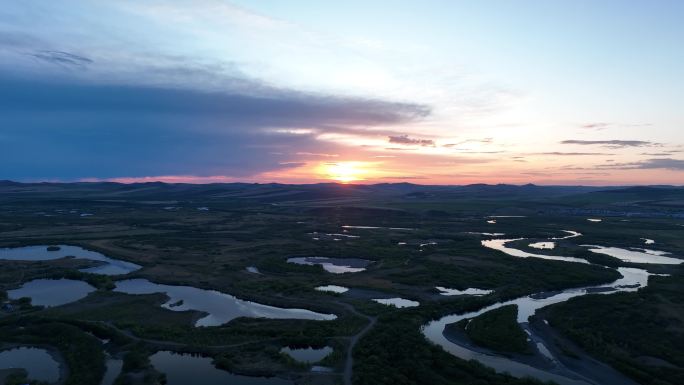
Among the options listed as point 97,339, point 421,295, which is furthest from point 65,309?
point 421,295

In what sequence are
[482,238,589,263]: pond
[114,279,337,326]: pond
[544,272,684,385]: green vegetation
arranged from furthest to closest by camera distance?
[482,238,589,263]: pond, [114,279,337,326]: pond, [544,272,684,385]: green vegetation

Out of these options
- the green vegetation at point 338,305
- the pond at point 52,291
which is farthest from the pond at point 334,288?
the pond at point 52,291

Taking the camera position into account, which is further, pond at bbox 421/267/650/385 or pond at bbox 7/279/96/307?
pond at bbox 7/279/96/307

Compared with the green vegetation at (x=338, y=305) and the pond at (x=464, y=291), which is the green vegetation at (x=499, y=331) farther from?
the pond at (x=464, y=291)

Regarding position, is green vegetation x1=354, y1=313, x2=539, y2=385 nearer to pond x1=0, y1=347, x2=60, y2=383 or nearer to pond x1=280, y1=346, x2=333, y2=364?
pond x1=280, y1=346, x2=333, y2=364

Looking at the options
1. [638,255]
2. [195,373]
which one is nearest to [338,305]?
[195,373]

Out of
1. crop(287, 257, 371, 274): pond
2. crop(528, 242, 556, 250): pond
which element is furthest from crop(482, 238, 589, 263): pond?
crop(287, 257, 371, 274): pond
